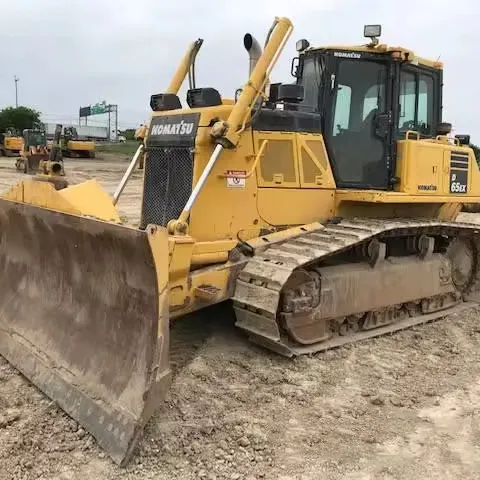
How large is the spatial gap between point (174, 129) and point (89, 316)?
6.50ft

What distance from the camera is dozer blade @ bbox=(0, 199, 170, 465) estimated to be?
159 inches

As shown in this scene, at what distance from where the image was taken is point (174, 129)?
5.97 meters

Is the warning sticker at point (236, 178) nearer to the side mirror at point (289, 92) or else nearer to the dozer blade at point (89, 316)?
the side mirror at point (289, 92)

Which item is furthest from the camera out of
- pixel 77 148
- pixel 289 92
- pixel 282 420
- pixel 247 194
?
pixel 77 148

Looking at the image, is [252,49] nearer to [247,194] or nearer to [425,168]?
[247,194]

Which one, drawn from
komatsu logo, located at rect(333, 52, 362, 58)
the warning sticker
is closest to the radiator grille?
the warning sticker

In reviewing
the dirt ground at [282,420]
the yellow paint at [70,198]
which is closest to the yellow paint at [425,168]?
the dirt ground at [282,420]

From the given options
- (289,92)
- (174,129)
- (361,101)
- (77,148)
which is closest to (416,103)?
(361,101)

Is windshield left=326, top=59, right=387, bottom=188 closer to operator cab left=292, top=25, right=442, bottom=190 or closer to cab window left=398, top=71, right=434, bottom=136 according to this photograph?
operator cab left=292, top=25, right=442, bottom=190

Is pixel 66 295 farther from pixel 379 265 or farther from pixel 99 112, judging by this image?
pixel 99 112

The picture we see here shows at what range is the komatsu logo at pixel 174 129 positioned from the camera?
5805mm

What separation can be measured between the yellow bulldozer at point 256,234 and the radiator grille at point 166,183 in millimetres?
18

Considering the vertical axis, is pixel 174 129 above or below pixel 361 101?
below

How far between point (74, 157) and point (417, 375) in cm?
3537
